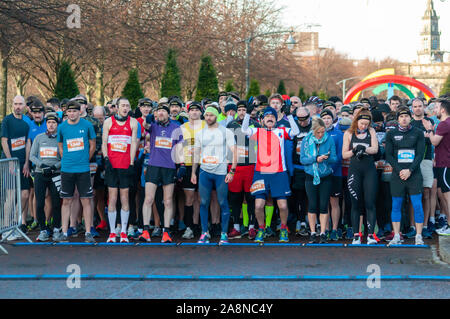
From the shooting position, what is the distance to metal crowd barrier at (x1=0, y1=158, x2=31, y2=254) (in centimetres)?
1002

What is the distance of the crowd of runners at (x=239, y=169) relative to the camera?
984 cm

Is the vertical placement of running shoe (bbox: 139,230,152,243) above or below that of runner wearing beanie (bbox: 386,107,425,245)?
below

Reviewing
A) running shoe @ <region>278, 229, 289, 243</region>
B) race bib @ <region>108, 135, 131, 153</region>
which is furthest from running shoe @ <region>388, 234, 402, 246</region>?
race bib @ <region>108, 135, 131, 153</region>

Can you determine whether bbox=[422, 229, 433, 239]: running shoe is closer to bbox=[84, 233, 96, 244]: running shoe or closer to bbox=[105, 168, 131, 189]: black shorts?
bbox=[105, 168, 131, 189]: black shorts

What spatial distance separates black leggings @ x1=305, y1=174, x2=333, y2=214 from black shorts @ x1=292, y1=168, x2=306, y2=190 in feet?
2.03

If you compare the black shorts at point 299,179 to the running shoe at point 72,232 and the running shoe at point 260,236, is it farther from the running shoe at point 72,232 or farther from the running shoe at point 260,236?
the running shoe at point 72,232

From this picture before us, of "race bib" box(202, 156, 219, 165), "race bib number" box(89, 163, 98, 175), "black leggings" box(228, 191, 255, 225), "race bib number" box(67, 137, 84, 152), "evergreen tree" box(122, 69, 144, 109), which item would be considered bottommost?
"black leggings" box(228, 191, 255, 225)

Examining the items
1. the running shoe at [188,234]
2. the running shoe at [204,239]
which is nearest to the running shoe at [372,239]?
the running shoe at [204,239]

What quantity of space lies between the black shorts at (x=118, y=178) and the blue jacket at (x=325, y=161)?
2.58 meters

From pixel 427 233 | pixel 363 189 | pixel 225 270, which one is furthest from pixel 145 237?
pixel 427 233

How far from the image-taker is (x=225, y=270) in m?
8.09

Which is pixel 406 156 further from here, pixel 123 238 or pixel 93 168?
pixel 93 168

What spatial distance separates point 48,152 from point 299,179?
3858 mm
